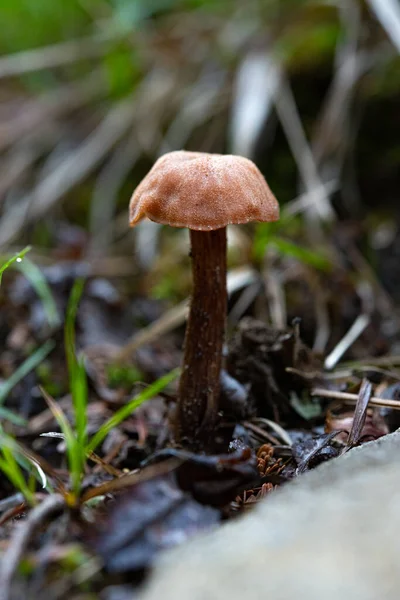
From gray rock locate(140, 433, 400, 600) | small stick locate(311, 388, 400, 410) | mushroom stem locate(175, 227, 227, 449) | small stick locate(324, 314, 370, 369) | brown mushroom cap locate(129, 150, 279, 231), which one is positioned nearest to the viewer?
gray rock locate(140, 433, 400, 600)

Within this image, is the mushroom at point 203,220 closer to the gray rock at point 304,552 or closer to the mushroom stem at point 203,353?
the mushroom stem at point 203,353

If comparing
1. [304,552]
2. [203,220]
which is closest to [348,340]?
[203,220]

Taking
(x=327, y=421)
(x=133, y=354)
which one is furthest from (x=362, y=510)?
(x=133, y=354)

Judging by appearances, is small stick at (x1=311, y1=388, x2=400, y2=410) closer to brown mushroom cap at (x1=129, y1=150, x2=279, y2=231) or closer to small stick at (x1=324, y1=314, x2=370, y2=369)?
small stick at (x1=324, y1=314, x2=370, y2=369)

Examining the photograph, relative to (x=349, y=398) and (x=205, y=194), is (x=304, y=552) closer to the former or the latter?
(x=205, y=194)

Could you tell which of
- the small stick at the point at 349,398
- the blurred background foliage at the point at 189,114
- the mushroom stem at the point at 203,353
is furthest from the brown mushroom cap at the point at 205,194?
the blurred background foliage at the point at 189,114

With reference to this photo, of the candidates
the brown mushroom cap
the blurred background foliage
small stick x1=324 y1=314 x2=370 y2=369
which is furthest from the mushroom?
the blurred background foliage
